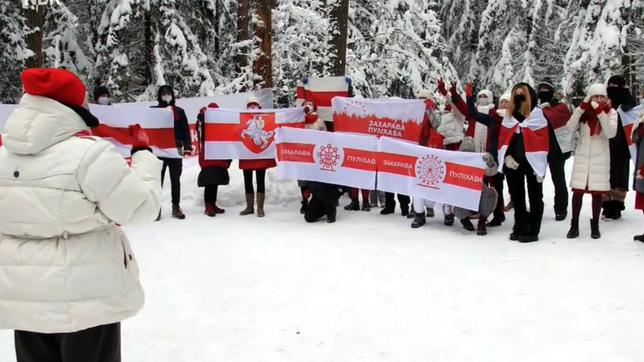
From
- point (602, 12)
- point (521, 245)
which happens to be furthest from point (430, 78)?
point (521, 245)

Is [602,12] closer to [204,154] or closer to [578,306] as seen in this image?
[204,154]

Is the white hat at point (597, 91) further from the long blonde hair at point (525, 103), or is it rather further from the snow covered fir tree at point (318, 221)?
the long blonde hair at point (525, 103)

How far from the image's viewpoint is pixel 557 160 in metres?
8.95

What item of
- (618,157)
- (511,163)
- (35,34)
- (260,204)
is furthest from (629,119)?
(35,34)

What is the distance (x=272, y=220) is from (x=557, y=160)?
4.47 meters

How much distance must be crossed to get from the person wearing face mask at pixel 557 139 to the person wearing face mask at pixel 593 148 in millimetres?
681

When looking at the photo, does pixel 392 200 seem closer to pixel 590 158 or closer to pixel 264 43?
pixel 590 158

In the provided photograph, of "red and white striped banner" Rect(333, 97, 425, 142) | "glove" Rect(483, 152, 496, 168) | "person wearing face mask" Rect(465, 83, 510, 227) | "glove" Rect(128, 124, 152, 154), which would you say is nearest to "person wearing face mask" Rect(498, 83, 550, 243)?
"glove" Rect(483, 152, 496, 168)

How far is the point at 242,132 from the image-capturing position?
10031 mm

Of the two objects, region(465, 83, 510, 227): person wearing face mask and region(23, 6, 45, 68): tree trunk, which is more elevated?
region(23, 6, 45, 68): tree trunk

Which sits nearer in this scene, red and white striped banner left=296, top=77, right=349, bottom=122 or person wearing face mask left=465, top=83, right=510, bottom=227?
person wearing face mask left=465, top=83, right=510, bottom=227

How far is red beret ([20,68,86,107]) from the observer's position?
273cm

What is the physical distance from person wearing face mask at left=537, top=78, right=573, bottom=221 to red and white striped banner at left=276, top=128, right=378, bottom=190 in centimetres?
260

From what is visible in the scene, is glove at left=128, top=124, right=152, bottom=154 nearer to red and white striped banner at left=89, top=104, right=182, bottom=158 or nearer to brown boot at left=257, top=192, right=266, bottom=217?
brown boot at left=257, top=192, right=266, bottom=217
